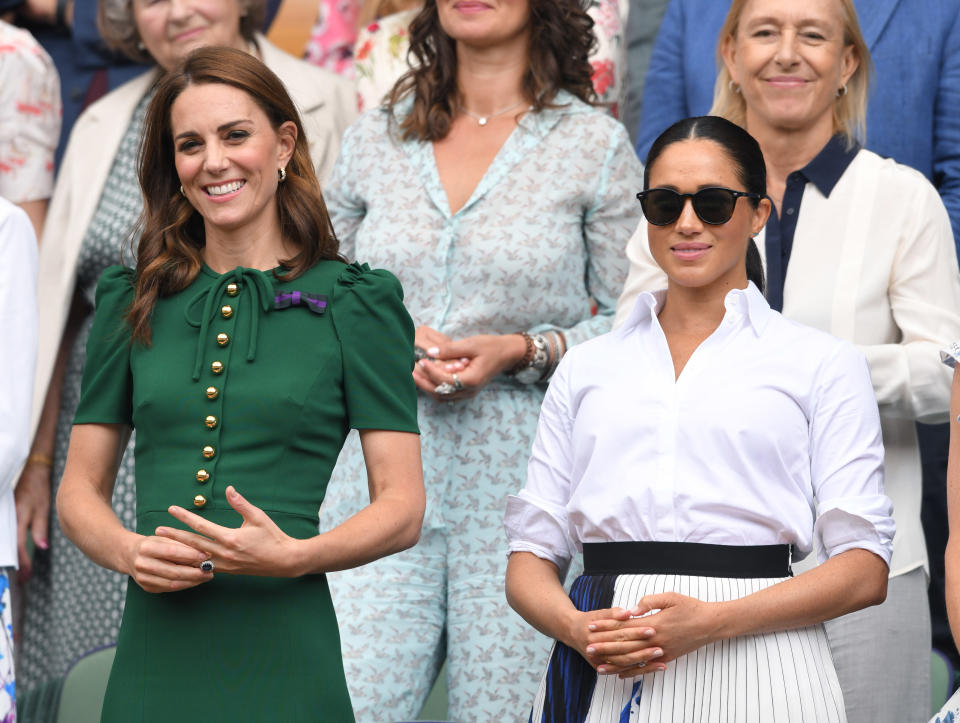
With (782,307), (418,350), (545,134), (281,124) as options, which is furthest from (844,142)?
(281,124)

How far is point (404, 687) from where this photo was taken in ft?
11.6

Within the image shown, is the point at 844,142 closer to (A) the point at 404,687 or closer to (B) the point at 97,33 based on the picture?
(A) the point at 404,687

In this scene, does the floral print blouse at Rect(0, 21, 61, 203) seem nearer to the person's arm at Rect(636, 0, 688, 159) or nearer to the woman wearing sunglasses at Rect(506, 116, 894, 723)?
the person's arm at Rect(636, 0, 688, 159)

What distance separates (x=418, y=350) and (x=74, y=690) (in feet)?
4.43

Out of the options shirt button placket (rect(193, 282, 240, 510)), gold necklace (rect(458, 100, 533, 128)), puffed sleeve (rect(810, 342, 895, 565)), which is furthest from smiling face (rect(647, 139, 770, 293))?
gold necklace (rect(458, 100, 533, 128))

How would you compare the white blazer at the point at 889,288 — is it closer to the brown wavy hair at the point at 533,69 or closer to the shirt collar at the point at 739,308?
the shirt collar at the point at 739,308

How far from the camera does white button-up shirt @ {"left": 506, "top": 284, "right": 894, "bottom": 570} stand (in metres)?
2.78

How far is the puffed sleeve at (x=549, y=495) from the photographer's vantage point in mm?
2992

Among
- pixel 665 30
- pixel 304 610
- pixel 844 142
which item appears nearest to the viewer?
pixel 304 610

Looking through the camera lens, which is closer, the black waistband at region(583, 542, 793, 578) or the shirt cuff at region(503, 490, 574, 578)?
the black waistband at region(583, 542, 793, 578)

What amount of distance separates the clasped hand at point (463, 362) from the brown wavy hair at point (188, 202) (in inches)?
24.8

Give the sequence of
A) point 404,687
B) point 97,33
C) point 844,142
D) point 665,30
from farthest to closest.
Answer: point 97,33
point 665,30
point 844,142
point 404,687

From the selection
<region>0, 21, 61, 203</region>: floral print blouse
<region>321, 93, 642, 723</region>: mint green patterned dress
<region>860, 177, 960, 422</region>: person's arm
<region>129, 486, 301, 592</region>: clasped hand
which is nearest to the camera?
<region>129, 486, 301, 592</region>: clasped hand

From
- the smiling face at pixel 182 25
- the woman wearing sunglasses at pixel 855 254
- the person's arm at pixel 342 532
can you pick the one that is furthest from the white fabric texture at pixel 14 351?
the smiling face at pixel 182 25
